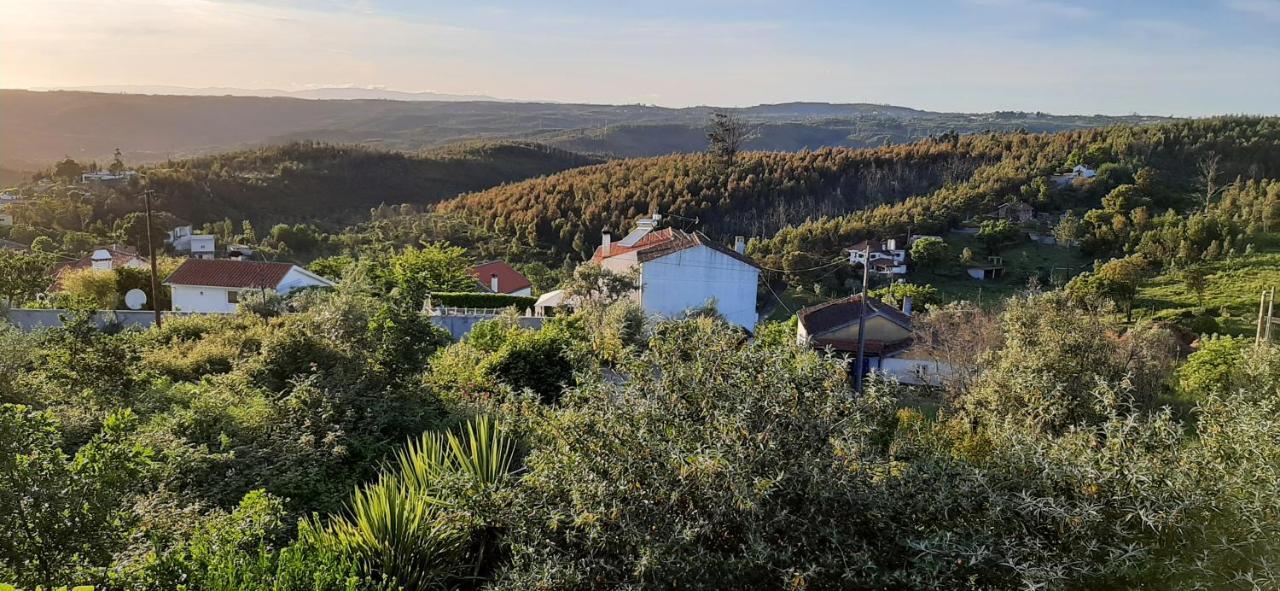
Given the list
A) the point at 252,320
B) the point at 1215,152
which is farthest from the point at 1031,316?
the point at 1215,152

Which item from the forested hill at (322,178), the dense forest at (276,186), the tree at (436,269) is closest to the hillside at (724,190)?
the forested hill at (322,178)

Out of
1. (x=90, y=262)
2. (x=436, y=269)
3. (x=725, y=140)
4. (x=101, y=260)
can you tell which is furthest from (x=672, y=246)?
(x=725, y=140)

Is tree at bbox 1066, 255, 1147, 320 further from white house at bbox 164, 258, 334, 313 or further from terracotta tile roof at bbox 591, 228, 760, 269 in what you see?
white house at bbox 164, 258, 334, 313

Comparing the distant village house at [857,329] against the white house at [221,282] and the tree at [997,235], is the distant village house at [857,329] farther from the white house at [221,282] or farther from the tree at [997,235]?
the tree at [997,235]

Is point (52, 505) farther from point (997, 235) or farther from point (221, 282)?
point (997, 235)

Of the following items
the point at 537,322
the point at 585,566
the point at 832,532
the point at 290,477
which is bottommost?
the point at 537,322

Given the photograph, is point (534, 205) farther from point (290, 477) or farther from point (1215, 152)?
point (1215, 152)
